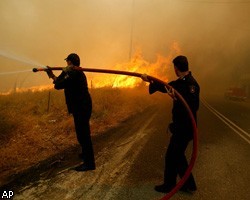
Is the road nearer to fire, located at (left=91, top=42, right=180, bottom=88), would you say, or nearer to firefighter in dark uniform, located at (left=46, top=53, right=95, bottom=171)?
firefighter in dark uniform, located at (left=46, top=53, right=95, bottom=171)

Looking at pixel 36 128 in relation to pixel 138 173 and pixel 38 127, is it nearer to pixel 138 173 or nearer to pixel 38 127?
pixel 38 127

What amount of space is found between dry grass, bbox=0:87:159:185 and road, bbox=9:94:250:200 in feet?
2.49

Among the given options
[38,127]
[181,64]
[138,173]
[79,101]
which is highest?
[181,64]

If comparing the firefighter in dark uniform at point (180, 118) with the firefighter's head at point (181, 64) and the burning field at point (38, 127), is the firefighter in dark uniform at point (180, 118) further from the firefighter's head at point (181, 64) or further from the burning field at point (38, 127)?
the burning field at point (38, 127)

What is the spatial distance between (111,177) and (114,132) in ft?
13.7

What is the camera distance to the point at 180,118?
15.0 feet

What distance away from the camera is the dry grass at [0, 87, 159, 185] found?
611cm

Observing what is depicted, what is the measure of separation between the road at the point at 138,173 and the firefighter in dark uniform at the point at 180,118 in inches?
10.2

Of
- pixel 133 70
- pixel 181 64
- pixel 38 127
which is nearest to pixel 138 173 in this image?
pixel 181 64

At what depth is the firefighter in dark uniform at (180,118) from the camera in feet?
15.0

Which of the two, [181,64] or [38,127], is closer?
[181,64]

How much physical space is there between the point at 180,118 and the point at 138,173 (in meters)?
1.59

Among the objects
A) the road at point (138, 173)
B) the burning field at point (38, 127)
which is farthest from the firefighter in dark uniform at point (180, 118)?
the burning field at point (38, 127)

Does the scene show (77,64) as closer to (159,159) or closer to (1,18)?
(159,159)
